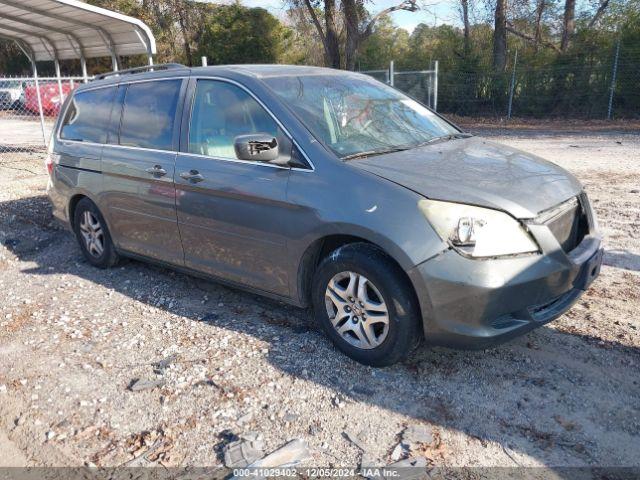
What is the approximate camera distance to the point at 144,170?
4.73 metres

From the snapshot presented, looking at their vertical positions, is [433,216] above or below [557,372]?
above

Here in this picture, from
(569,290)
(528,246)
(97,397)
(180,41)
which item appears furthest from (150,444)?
(180,41)

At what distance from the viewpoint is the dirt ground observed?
2.97 metres

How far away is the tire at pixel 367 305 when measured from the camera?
336 centimetres

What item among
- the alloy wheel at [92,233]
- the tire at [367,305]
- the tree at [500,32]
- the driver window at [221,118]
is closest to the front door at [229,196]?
the driver window at [221,118]

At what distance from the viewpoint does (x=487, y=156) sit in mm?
4020

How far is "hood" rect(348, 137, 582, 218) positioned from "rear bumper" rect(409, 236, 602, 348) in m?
0.32

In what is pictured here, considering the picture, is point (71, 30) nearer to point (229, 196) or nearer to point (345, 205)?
point (229, 196)

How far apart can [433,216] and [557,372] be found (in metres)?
1.30

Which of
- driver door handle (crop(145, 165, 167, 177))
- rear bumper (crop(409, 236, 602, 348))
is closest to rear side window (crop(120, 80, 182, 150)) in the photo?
driver door handle (crop(145, 165, 167, 177))

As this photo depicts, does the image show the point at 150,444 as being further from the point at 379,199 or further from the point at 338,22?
the point at 338,22

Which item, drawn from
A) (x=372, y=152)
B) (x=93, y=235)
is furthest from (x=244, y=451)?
(x=93, y=235)

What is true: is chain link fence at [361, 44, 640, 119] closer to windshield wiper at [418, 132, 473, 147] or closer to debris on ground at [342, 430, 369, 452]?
windshield wiper at [418, 132, 473, 147]

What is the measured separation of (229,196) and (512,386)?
2.26m
